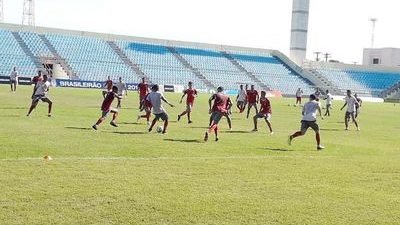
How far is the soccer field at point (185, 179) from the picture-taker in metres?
8.66

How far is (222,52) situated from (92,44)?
19847 mm

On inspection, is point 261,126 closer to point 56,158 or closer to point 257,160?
point 257,160

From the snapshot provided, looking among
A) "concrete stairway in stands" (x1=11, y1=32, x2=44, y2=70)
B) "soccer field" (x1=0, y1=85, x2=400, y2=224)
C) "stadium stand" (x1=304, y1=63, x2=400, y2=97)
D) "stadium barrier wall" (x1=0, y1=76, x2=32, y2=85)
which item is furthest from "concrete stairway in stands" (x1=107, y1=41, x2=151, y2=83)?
"soccer field" (x1=0, y1=85, x2=400, y2=224)

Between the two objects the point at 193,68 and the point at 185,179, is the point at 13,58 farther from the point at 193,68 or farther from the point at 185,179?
the point at 185,179

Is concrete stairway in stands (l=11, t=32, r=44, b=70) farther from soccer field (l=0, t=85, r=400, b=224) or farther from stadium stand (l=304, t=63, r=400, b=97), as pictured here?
soccer field (l=0, t=85, r=400, b=224)

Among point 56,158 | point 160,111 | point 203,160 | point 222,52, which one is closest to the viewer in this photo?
point 56,158

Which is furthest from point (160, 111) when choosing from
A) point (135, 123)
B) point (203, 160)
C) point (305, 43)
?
point (305, 43)

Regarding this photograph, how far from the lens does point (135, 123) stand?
23.4 meters

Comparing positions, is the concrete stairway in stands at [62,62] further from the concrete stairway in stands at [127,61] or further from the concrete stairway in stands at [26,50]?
the concrete stairway in stands at [127,61]

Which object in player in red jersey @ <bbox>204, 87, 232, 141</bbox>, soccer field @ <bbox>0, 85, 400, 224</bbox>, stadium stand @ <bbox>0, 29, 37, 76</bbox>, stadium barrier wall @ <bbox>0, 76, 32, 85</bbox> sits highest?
stadium stand @ <bbox>0, 29, 37, 76</bbox>

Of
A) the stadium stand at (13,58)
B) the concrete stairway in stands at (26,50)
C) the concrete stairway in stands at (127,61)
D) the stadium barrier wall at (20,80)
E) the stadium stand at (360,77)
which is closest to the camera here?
the stadium barrier wall at (20,80)

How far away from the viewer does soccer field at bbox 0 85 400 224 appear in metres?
8.66

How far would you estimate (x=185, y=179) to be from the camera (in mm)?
11406

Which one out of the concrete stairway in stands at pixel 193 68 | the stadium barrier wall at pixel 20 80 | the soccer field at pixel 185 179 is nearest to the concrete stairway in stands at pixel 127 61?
the concrete stairway in stands at pixel 193 68
